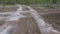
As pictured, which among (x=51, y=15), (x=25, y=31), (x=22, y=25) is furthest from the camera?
(x=51, y=15)

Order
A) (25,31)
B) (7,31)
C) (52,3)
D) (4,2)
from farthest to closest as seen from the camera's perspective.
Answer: (4,2) → (52,3) → (25,31) → (7,31)

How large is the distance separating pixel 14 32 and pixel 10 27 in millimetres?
120

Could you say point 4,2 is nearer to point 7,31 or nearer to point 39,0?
point 39,0

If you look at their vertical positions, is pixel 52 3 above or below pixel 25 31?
below

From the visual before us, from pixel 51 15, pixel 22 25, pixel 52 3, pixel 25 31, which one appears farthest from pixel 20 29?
pixel 52 3

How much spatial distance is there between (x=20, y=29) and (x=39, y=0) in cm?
667

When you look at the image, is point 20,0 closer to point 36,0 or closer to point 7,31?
point 36,0

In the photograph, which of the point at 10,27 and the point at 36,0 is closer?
the point at 10,27

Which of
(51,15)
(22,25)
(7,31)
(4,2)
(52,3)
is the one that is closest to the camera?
(7,31)

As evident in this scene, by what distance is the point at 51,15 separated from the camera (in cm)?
486

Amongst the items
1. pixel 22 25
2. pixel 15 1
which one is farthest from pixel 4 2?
pixel 22 25

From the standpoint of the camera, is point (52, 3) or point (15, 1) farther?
point (15, 1)

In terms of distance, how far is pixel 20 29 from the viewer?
74.2 inches

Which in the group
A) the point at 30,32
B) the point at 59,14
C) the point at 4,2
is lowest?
the point at 4,2
